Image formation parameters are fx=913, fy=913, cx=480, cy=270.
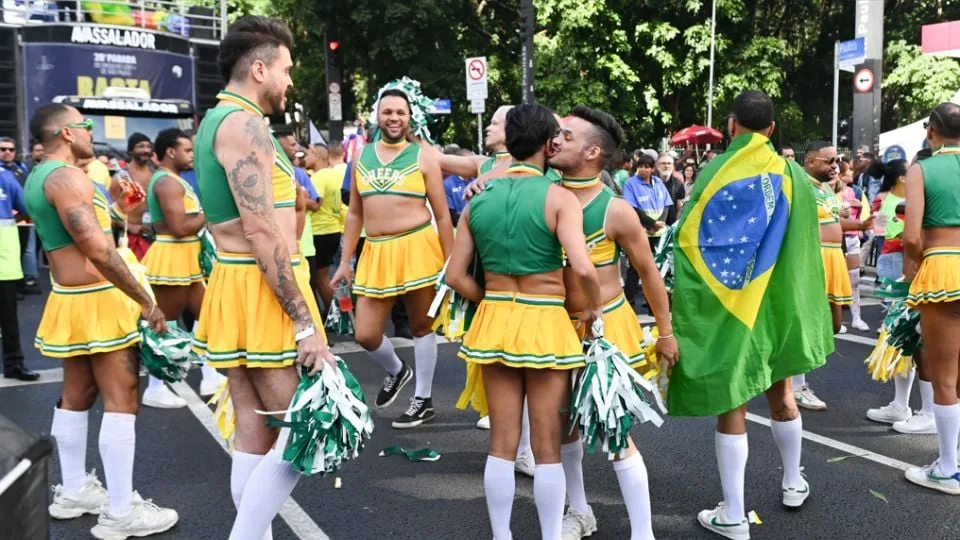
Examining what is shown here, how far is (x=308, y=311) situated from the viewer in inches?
129

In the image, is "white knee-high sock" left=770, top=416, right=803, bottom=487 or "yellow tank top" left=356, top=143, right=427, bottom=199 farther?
"yellow tank top" left=356, top=143, right=427, bottom=199

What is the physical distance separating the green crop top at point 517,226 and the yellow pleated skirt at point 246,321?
2.50 ft

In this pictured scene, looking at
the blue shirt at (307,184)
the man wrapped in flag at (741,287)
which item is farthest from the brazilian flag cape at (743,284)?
the blue shirt at (307,184)

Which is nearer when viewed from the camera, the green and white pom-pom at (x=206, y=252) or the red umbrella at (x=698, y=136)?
the green and white pom-pom at (x=206, y=252)

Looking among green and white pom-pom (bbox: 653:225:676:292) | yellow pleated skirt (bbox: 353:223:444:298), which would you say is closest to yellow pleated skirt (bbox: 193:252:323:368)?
green and white pom-pom (bbox: 653:225:676:292)

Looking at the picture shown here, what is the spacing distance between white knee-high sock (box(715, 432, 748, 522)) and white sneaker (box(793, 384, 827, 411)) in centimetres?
261

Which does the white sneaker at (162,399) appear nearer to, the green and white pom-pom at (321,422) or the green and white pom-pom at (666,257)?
the green and white pom-pom at (321,422)

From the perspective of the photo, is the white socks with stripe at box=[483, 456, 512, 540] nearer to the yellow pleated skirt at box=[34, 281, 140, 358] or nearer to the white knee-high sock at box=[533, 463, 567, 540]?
the white knee-high sock at box=[533, 463, 567, 540]

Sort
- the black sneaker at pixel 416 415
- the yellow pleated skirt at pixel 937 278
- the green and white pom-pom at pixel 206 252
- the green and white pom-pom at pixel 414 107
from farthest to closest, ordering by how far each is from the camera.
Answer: the green and white pom-pom at pixel 206 252
the black sneaker at pixel 416 415
the green and white pom-pom at pixel 414 107
the yellow pleated skirt at pixel 937 278

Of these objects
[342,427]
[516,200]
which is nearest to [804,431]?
[516,200]

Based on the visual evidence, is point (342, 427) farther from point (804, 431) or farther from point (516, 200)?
point (804, 431)

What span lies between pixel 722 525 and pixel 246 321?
2.36m

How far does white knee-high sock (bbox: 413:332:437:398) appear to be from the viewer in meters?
6.14

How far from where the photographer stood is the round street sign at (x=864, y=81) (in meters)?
18.1
